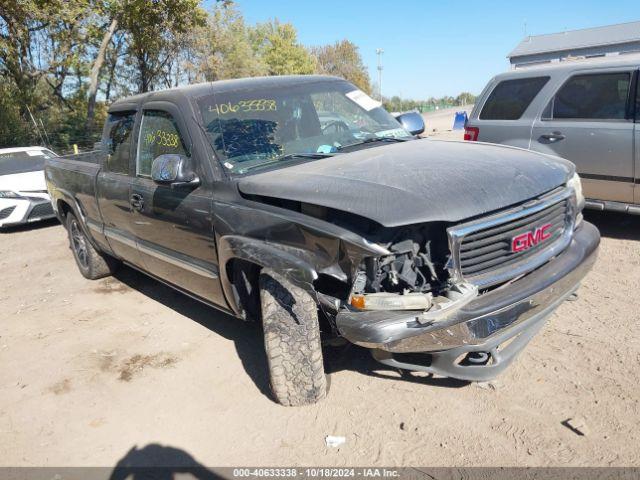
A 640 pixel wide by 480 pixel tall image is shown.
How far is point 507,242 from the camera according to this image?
268cm

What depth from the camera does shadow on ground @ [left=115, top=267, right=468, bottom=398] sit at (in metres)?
3.32

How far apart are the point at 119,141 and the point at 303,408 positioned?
287cm

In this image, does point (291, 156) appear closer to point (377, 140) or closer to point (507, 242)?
point (377, 140)

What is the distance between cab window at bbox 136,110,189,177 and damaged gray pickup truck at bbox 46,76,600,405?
15 mm

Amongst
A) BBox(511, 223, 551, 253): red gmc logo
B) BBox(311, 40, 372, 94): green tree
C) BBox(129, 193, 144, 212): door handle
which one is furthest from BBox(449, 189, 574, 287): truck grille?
BBox(311, 40, 372, 94): green tree

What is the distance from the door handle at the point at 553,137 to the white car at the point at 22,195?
7868 millimetres

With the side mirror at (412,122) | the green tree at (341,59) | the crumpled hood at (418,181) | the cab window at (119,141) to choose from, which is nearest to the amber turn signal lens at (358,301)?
the crumpled hood at (418,181)

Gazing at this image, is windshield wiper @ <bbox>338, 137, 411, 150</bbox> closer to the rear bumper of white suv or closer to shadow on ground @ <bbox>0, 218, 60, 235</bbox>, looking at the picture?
the rear bumper of white suv

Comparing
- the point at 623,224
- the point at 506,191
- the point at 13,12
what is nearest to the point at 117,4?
the point at 13,12

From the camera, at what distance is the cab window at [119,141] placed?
436cm

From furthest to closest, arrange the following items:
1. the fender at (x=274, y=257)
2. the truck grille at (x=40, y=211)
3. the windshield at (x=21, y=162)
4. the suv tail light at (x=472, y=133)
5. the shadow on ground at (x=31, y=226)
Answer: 1. the windshield at (x=21, y=162)
2. the shadow on ground at (x=31, y=226)
3. the truck grille at (x=40, y=211)
4. the suv tail light at (x=472, y=133)
5. the fender at (x=274, y=257)

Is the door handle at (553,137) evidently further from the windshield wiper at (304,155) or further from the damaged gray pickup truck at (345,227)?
the windshield wiper at (304,155)

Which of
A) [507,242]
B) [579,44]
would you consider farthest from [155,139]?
[579,44]

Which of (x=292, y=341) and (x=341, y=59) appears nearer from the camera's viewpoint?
(x=292, y=341)
